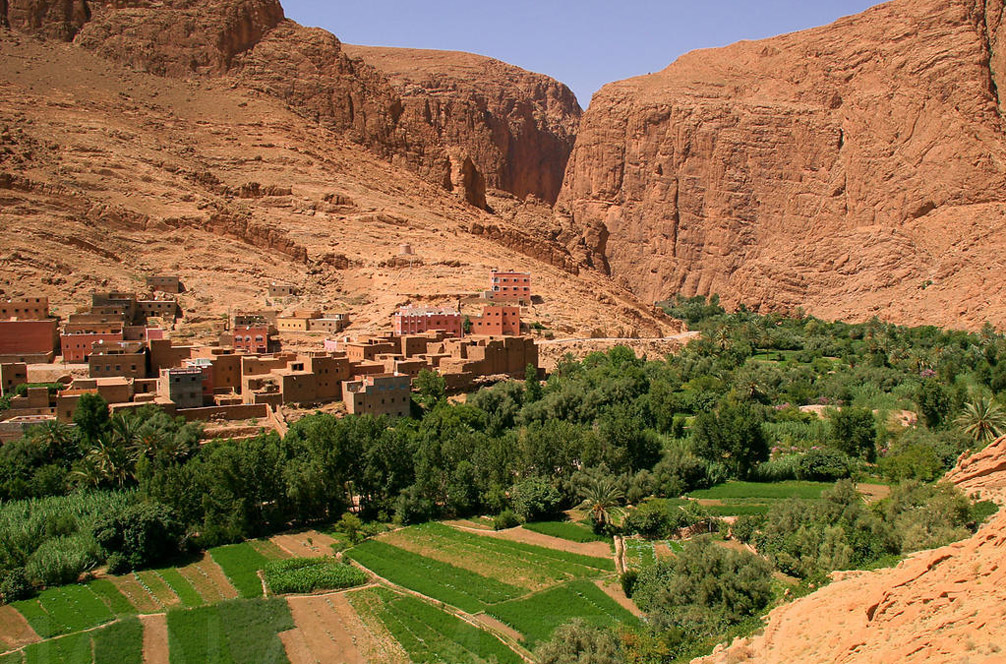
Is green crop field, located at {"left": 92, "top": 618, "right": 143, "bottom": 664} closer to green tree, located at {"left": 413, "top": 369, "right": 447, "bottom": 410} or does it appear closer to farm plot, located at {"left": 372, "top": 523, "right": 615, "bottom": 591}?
farm plot, located at {"left": 372, "top": 523, "right": 615, "bottom": 591}

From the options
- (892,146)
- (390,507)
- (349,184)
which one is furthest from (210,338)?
(892,146)

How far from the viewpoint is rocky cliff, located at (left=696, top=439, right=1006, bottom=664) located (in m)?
11.4

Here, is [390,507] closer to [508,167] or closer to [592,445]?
[592,445]

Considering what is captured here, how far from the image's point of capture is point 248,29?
80.2 meters

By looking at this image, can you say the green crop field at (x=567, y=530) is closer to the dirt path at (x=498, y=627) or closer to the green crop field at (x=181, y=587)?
the dirt path at (x=498, y=627)

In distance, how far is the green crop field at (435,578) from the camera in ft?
82.4

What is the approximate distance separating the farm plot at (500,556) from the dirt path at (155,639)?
7949 mm

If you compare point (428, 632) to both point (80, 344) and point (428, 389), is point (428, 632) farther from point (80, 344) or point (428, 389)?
point (80, 344)

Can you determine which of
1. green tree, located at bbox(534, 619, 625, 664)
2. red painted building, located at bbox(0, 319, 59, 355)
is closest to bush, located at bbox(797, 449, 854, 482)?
green tree, located at bbox(534, 619, 625, 664)

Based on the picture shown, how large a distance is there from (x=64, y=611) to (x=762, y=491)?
23.6m

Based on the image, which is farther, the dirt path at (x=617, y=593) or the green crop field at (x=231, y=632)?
the dirt path at (x=617, y=593)

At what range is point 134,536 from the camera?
27703mm

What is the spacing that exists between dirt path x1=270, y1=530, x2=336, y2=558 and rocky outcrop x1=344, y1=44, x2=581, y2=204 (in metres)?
77.5

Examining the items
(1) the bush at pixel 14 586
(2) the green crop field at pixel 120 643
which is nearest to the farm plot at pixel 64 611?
(1) the bush at pixel 14 586
